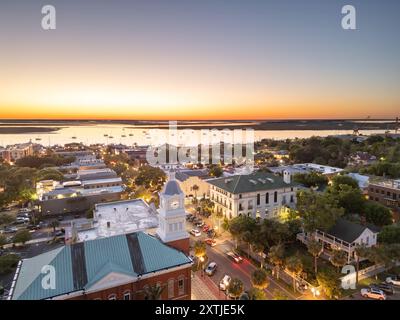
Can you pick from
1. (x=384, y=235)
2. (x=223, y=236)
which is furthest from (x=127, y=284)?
(x=384, y=235)

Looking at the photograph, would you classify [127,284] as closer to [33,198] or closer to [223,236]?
[223,236]

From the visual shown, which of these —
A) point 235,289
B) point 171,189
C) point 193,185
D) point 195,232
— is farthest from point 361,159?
point 171,189

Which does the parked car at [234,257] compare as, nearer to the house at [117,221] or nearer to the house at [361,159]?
the house at [117,221]

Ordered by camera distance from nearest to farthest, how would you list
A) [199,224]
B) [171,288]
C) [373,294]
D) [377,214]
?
1. [171,288]
2. [373,294]
3. [377,214]
4. [199,224]

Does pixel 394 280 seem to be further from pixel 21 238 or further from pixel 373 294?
pixel 21 238

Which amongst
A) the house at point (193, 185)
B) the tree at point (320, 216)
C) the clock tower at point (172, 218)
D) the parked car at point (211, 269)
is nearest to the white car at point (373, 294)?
the tree at point (320, 216)
